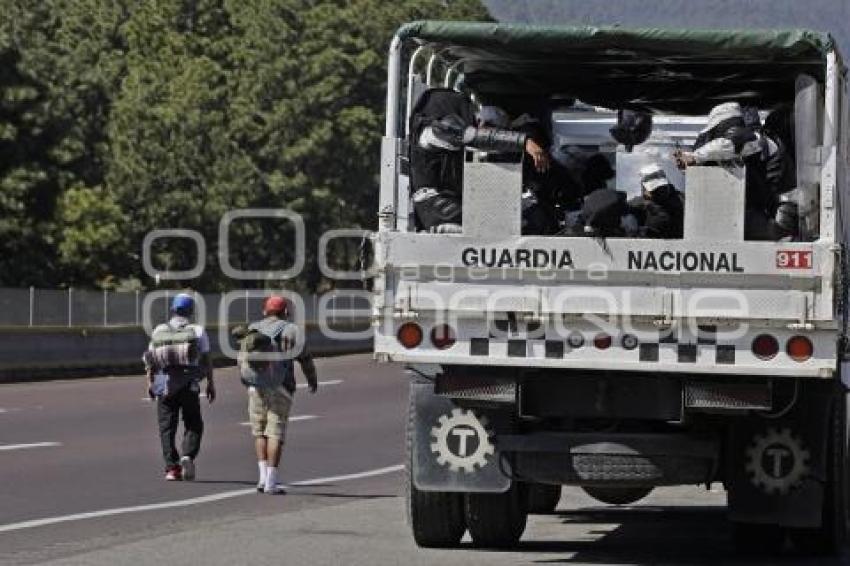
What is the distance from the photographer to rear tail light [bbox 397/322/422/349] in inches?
462

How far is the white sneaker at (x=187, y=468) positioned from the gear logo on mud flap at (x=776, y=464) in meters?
7.05

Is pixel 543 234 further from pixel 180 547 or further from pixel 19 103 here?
pixel 19 103

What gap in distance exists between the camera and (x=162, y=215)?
2542 inches

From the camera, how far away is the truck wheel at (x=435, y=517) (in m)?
12.6

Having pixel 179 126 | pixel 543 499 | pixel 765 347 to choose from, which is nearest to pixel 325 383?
pixel 543 499

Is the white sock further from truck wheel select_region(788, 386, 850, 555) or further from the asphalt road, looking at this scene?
truck wheel select_region(788, 386, 850, 555)

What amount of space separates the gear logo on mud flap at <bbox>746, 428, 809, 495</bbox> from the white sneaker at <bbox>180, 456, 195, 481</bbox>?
7049 millimetres

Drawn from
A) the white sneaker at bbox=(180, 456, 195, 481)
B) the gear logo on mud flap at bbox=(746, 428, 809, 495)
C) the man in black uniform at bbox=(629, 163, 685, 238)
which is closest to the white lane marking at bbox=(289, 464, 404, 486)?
the white sneaker at bbox=(180, 456, 195, 481)

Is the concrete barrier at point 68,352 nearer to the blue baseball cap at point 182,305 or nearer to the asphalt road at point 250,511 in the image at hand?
the asphalt road at point 250,511

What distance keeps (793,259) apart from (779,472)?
132 centimetres

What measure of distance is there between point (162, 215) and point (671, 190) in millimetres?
53317

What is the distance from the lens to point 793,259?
11.2 m

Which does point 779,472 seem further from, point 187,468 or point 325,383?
point 325,383

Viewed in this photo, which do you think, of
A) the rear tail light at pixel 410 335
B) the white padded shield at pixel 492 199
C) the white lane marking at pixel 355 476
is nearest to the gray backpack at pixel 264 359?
the white lane marking at pixel 355 476
